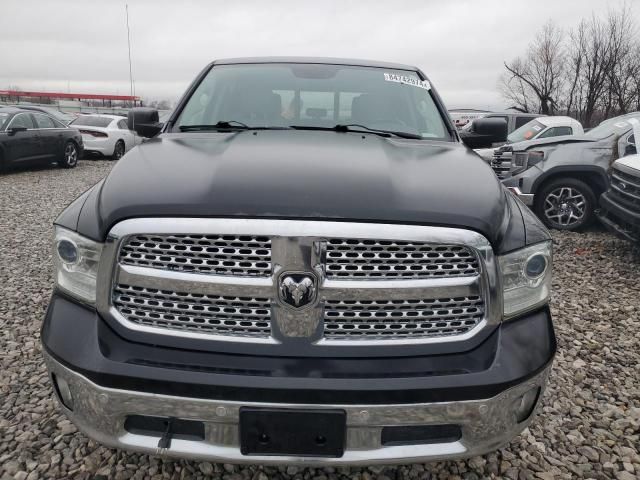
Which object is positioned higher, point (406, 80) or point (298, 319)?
point (406, 80)

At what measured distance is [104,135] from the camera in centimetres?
1520

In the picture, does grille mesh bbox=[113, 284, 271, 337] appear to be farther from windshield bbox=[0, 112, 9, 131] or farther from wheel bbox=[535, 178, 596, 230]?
windshield bbox=[0, 112, 9, 131]

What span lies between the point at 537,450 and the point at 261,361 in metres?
1.61

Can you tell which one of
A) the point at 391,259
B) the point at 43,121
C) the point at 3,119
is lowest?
the point at 43,121

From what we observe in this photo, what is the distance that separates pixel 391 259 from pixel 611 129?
22.8 feet

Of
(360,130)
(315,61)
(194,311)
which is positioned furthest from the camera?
→ (315,61)

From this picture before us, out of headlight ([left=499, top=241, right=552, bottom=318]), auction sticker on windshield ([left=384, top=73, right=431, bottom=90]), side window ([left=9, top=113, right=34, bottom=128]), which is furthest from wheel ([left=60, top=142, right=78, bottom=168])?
headlight ([left=499, top=241, right=552, bottom=318])

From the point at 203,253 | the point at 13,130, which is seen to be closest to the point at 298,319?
the point at 203,253

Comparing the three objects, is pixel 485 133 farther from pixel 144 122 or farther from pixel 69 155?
pixel 69 155

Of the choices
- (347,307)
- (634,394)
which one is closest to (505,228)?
(347,307)

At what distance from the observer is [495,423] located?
5.57 ft

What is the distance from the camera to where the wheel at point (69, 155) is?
13.0 m

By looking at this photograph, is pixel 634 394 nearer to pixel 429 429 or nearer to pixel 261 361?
pixel 429 429

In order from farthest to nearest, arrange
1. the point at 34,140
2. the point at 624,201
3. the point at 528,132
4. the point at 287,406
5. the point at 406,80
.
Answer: the point at 34,140 → the point at 528,132 → the point at 624,201 → the point at 406,80 → the point at 287,406
